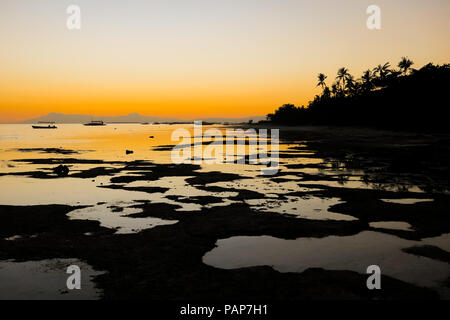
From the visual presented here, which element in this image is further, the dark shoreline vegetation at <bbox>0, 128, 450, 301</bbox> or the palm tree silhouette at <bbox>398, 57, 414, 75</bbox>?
the palm tree silhouette at <bbox>398, 57, 414, 75</bbox>

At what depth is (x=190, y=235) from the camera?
8.16 meters

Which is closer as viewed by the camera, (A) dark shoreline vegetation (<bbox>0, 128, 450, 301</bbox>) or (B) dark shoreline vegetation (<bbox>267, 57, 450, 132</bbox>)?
(A) dark shoreline vegetation (<bbox>0, 128, 450, 301</bbox>)

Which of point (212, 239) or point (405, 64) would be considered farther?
point (405, 64)

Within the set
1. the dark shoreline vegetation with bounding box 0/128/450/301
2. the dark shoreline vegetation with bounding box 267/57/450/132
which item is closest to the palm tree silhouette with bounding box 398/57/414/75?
the dark shoreline vegetation with bounding box 267/57/450/132

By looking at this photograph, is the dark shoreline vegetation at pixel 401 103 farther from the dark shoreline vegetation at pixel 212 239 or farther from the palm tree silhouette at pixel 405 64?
the dark shoreline vegetation at pixel 212 239

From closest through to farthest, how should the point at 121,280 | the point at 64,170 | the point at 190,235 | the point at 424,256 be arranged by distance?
the point at 121,280
the point at 424,256
the point at 190,235
the point at 64,170

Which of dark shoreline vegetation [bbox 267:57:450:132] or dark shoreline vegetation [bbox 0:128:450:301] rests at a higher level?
dark shoreline vegetation [bbox 267:57:450:132]

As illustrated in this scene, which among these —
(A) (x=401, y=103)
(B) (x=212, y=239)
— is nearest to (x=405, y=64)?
(A) (x=401, y=103)

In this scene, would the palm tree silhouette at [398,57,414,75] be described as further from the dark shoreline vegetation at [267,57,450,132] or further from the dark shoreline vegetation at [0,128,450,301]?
the dark shoreline vegetation at [0,128,450,301]

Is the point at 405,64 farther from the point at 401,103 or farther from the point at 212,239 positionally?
the point at 212,239

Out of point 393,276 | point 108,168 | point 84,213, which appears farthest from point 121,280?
point 108,168

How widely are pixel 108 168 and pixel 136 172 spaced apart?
9.38 feet

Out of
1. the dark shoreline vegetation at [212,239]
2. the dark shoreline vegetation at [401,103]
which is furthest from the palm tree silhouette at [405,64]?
the dark shoreline vegetation at [212,239]
